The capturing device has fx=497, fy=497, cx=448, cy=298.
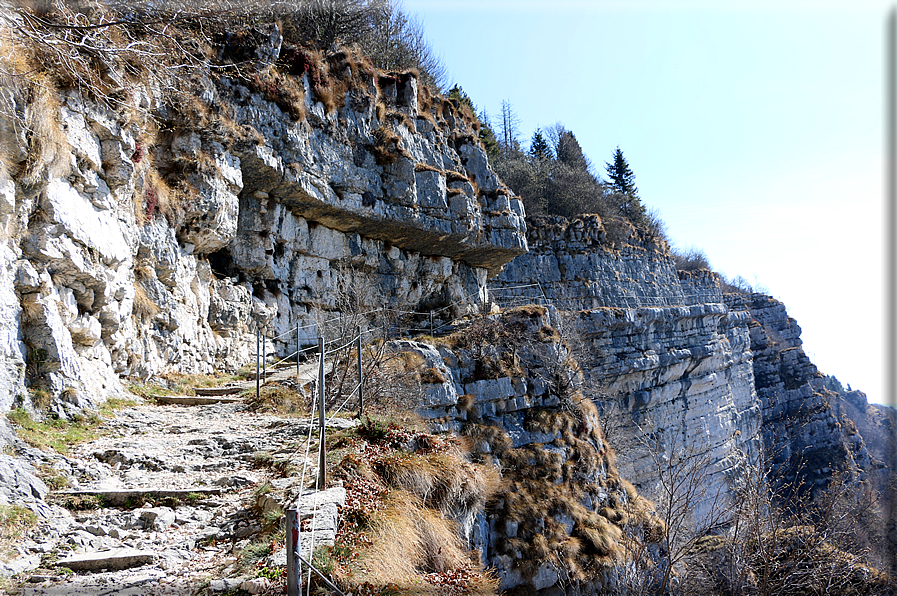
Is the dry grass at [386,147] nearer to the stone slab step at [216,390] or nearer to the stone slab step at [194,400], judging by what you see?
the stone slab step at [216,390]

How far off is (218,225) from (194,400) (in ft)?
17.5

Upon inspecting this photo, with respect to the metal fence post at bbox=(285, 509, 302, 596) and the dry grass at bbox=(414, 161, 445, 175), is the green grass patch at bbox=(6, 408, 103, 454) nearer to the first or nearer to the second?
the metal fence post at bbox=(285, 509, 302, 596)

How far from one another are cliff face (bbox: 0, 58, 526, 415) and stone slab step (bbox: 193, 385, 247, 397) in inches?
37.6

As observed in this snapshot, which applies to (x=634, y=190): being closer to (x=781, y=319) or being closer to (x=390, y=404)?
(x=781, y=319)

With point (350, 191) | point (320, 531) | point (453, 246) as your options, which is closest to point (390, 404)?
point (320, 531)

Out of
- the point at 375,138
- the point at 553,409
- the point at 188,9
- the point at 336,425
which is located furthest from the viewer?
the point at 375,138

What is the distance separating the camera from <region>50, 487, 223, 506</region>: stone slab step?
16.1 feet

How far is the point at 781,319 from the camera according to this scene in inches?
1754

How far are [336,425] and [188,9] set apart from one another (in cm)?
1147

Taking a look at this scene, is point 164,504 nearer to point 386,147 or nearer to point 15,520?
point 15,520

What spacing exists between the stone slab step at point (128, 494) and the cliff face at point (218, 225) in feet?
6.23

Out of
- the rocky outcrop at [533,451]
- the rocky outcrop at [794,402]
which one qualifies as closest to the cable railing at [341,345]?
the rocky outcrop at [533,451]

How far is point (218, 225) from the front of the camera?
43.1 ft

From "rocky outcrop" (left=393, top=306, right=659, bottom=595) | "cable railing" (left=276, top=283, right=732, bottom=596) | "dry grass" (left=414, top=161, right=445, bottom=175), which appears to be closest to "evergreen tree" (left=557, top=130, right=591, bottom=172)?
"cable railing" (left=276, top=283, right=732, bottom=596)
